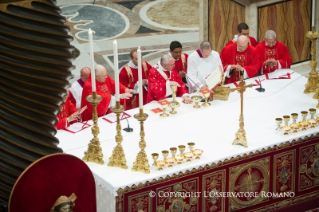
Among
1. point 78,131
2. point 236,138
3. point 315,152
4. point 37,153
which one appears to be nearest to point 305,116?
point 315,152

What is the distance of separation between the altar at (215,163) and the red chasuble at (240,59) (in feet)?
4.83

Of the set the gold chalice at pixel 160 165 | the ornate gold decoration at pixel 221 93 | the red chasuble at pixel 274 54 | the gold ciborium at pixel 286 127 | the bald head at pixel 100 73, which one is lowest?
the gold chalice at pixel 160 165

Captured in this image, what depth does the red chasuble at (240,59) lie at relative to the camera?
31.4ft

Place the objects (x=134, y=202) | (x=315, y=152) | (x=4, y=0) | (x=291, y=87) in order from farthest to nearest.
A: (x=291, y=87)
(x=315, y=152)
(x=134, y=202)
(x=4, y=0)

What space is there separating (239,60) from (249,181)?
324cm

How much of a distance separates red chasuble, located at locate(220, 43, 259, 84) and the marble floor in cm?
320

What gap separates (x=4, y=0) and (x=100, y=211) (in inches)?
130

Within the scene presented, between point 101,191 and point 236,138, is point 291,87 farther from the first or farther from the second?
point 101,191

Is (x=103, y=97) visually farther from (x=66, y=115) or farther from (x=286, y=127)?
(x=286, y=127)

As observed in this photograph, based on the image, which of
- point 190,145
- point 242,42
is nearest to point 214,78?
point 242,42

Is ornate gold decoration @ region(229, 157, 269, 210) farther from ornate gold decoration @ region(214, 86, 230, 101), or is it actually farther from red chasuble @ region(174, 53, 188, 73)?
red chasuble @ region(174, 53, 188, 73)

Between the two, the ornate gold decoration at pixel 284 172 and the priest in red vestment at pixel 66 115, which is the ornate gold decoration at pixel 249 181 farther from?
the priest in red vestment at pixel 66 115

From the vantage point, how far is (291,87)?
8656 mm

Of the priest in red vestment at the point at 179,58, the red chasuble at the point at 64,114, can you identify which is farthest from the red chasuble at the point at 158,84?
the red chasuble at the point at 64,114
